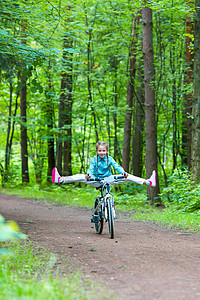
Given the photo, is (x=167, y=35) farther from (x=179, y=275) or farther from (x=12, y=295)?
(x=12, y=295)

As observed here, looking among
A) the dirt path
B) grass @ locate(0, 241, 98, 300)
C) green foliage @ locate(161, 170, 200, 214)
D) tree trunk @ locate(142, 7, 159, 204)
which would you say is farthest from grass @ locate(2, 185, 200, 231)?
grass @ locate(0, 241, 98, 300)

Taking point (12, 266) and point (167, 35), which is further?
point (167, 35)

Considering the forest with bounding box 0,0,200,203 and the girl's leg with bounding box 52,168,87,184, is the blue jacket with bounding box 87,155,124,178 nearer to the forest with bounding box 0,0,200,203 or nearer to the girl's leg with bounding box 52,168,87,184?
the girl's leg with bounding box 52,168,87,184

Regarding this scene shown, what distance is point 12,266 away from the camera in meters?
4.60

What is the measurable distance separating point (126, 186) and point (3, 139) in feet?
44.9

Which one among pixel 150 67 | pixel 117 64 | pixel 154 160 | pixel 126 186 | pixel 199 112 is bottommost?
pixel 126 186

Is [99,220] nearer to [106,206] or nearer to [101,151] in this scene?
[106,206]

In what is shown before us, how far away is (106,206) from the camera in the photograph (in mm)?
7148

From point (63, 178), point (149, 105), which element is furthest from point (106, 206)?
point (149, 105)

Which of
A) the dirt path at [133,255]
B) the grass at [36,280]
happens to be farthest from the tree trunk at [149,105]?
the grass at [36,280]

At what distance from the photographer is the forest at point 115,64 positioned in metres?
9.25

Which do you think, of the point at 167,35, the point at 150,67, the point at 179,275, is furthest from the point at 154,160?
the point at 179,275

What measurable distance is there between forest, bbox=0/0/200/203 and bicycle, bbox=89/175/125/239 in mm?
2592

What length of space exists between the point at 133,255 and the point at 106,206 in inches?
65.1
